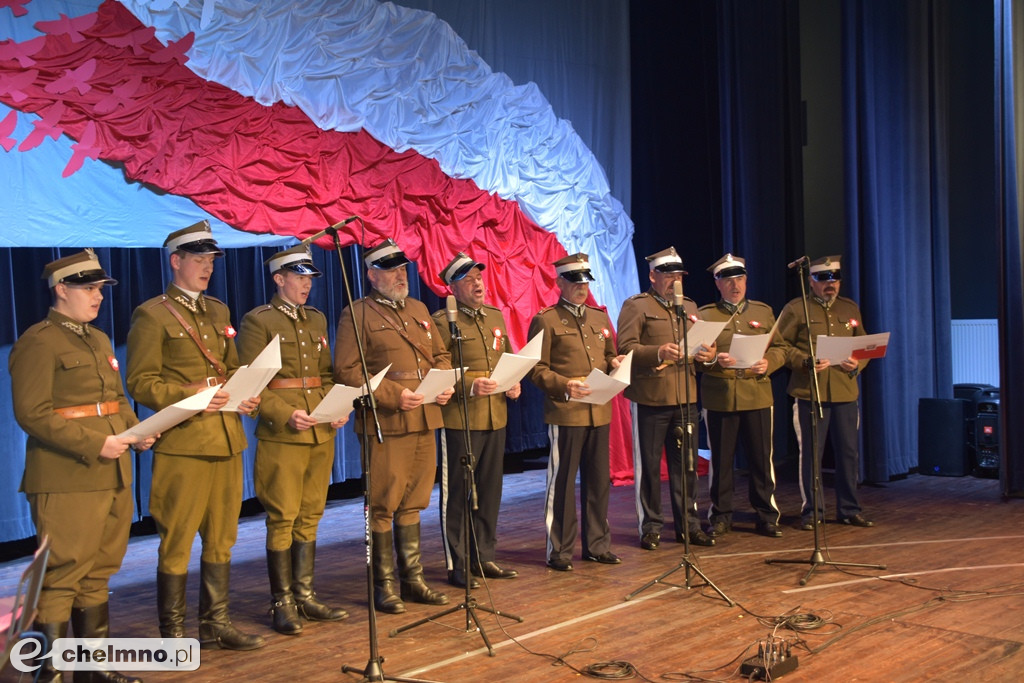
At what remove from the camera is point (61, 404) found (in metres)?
3.76

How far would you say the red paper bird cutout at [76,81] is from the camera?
17.5 ft

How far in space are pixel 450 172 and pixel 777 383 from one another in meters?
3.67

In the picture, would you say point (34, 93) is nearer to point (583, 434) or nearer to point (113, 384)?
point (113, 384)

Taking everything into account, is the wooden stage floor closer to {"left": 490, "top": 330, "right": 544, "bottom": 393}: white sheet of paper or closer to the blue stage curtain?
the blue stage curtain

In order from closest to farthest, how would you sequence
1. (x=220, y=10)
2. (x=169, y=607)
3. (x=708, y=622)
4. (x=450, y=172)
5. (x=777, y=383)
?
(x=169, y=607)
(x=708, y=622)
(x=220, y=10)
(x=450, y=172)
(x=777, y=383)

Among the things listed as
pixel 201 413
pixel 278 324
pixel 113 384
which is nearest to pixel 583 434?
pixel 278 324

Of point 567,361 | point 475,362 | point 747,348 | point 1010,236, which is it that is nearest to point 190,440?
point 475,362

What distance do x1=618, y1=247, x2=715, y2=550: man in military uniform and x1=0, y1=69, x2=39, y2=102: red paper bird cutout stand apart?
11.1 feet

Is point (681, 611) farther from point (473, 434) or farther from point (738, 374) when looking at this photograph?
point (738, 374)

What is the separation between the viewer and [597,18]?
8.55 meters

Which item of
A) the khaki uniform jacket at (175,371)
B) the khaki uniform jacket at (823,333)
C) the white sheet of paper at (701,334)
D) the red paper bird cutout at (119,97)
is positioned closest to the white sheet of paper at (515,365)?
the white sheet of paper at (701,334)

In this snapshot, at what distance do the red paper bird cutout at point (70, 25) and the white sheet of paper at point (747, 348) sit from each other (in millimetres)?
3839

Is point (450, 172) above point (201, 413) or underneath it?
above

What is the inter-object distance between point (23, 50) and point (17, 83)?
0.57ft
